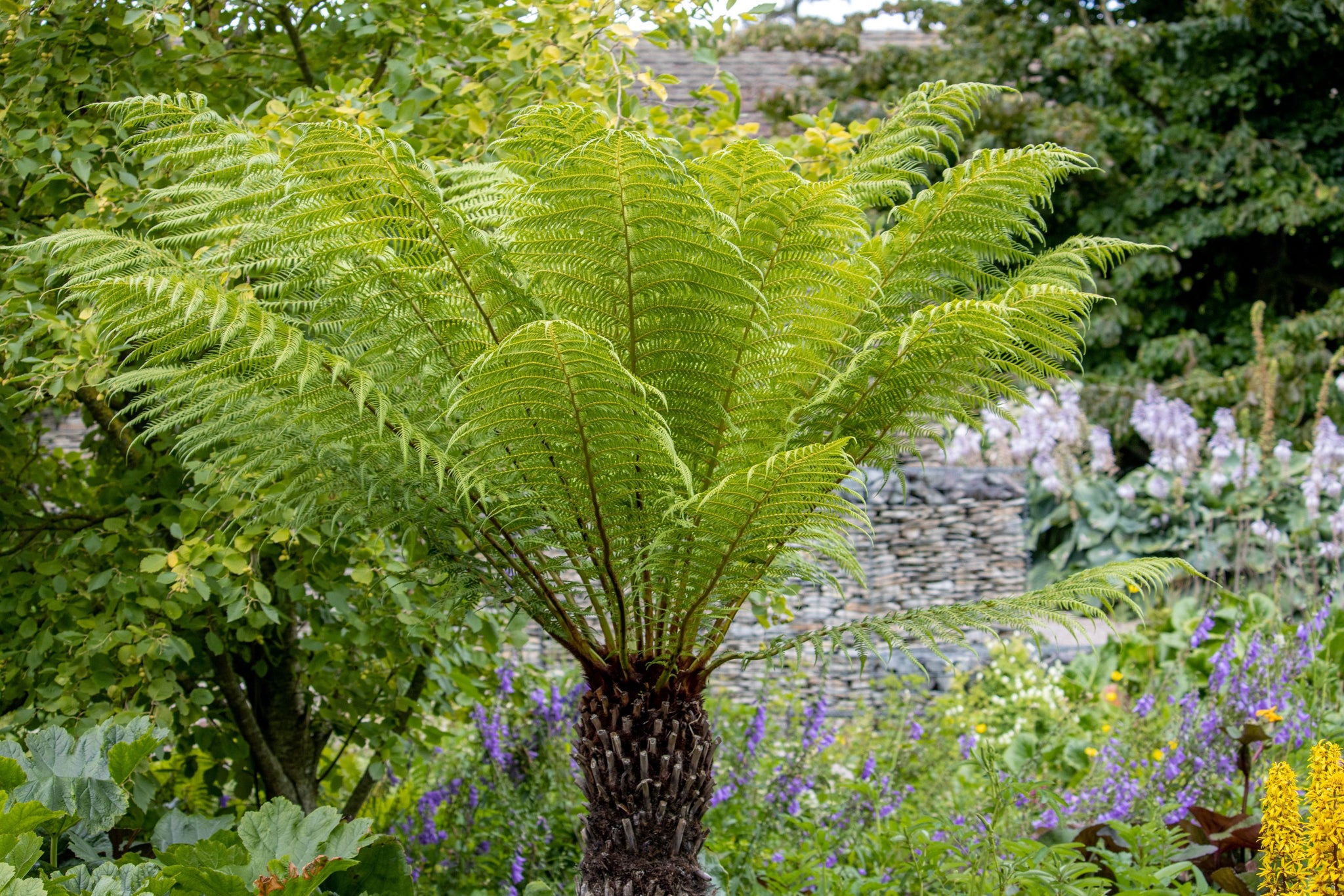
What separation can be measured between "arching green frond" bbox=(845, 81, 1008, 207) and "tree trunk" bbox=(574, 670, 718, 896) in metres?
1.13

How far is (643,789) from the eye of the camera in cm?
202

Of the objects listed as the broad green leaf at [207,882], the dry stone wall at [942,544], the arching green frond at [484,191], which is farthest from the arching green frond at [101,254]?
the dry stone wall at [942,544]

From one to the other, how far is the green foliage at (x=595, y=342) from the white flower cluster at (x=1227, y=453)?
513cm

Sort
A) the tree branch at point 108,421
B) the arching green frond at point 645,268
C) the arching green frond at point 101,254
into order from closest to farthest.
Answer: the arching green frond at point 645,268 → the arching green frond at point 101,254 → the tree branch at point 108,421

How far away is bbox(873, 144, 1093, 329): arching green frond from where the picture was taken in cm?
201

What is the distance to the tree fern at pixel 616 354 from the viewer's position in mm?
1808

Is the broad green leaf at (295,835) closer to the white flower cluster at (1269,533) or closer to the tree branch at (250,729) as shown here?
the tree branch at (250,729)

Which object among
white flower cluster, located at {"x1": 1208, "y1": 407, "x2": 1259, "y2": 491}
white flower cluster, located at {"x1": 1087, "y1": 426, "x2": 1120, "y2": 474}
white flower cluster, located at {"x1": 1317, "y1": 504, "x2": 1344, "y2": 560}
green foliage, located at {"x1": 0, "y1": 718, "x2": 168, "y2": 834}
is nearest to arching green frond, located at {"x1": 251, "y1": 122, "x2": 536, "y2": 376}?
green foliage, located at {"x1": 0, "y1": 718, "x2": 168, "y2": 834}

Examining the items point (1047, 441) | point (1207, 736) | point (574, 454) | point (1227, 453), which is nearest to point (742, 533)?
point (574, 454)

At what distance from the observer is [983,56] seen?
411 inches

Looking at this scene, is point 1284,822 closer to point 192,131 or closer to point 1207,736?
point 1207,736

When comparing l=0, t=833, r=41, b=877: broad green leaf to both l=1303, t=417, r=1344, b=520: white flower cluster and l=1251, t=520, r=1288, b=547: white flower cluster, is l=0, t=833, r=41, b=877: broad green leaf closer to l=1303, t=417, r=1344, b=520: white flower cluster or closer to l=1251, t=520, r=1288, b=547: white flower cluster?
l=1251, t=520, r=1288, b=547: white flower cluster

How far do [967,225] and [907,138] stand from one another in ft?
0.94

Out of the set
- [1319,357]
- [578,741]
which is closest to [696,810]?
[578,741]
